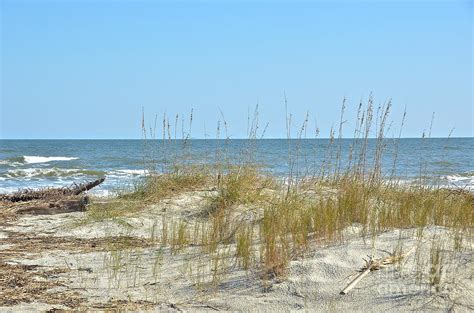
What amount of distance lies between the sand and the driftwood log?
2616 mm

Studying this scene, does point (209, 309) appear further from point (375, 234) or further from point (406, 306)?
point (375, 234)

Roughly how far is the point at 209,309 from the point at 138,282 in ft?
2.59

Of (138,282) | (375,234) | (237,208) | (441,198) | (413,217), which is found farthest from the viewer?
(237,208)

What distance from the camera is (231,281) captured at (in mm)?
4211

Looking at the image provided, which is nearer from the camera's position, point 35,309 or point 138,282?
point 35,309

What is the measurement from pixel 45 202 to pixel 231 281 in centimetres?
515

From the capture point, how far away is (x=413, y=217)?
5.29 meters

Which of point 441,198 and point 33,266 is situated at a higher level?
point 441,198

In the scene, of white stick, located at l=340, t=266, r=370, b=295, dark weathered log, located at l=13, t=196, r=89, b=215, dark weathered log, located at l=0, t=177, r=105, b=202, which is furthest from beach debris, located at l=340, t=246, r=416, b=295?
dark weathered log, located at l=0, t=177, r=105, b=202

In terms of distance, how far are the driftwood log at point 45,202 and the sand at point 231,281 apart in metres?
2.62

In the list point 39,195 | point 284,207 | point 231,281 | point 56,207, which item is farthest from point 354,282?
point 39,195

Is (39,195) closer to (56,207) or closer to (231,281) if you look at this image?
(56,207)

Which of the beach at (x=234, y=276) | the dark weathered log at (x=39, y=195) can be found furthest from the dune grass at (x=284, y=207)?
the dark weathered log at (x=39, y=195)

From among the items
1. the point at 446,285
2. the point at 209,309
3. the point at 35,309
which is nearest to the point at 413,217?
the point at 446,285
